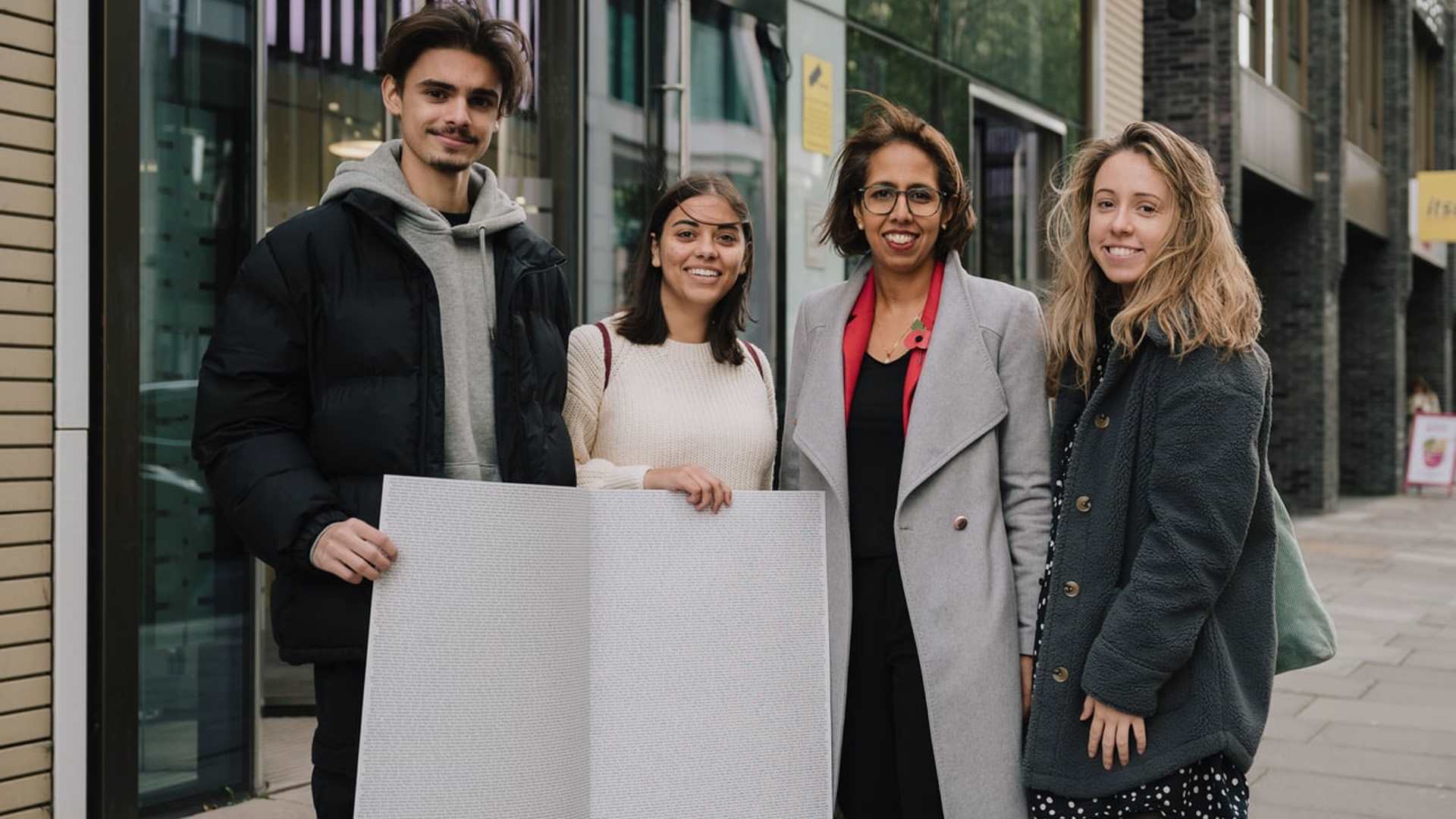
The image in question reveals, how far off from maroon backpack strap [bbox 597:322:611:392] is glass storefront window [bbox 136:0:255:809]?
2.22 meters

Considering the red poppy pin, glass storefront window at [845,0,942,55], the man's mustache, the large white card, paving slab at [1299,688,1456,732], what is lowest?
paving slab at [1299,688,1456,732]

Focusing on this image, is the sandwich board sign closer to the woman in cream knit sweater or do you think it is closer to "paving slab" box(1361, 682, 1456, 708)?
"paving slab" box(1361, 682, 1456, 708)

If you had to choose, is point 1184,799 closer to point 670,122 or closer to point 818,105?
point 670,122

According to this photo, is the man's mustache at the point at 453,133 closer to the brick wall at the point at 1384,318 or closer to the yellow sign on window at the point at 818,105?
the yellow sign on window at the point at 818,105

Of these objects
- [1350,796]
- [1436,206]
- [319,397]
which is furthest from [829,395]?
[1436,206]

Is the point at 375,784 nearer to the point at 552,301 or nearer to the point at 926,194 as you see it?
the point at 552,301

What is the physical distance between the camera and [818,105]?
9.12 metres

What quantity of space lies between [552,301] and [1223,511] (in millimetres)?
1306

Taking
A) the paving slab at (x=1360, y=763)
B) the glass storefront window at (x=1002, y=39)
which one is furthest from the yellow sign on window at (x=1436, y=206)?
the paving slab at (x=1360, y=763)

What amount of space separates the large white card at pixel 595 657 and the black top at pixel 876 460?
0.16 m

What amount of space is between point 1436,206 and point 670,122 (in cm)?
2215

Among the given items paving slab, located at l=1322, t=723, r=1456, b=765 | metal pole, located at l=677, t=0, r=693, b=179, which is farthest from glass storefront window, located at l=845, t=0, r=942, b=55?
paving slab, located at l=1322, t=723, r=1456, b=765

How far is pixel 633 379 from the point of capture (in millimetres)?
3240

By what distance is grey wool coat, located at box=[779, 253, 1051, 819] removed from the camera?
3.01m
